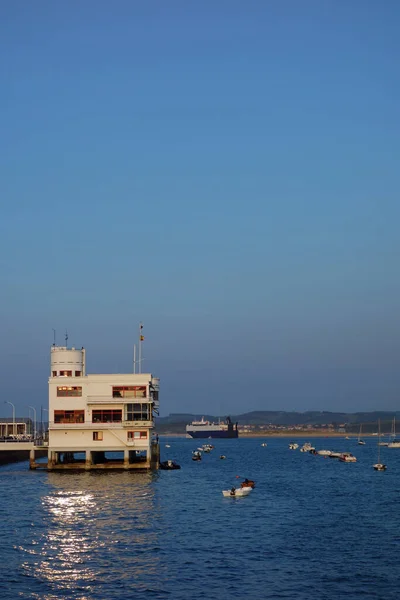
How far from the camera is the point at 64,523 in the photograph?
245 ft

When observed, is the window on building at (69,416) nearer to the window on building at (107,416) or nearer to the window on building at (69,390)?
the window on building at (107,416)

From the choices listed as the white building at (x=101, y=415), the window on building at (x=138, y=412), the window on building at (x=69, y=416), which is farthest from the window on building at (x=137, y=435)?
the window on building at (x=69, y=416)

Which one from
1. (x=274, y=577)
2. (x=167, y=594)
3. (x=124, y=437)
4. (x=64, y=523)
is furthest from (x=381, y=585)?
(x=124, y=437)

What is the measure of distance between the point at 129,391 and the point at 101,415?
5600 millimetres

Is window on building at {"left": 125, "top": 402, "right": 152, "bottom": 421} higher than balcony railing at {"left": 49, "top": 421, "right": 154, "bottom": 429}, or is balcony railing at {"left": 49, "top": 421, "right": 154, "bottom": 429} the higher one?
window on building at {"left": 125, "top": 402, "right": 152, "bottom": 421}

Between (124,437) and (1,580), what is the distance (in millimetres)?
69629

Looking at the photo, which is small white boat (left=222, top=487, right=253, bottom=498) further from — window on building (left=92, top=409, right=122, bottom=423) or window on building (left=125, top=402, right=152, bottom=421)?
window on building (left=92, top=409, right=122, bottom=423)

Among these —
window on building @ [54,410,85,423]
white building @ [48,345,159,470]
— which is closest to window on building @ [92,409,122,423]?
white building @ [48,345,159,470]

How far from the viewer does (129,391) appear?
12262cm

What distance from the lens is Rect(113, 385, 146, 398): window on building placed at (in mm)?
122500

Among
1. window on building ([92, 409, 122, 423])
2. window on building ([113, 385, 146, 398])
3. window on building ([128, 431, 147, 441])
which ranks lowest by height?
window on building ([128, 431, 147, 441])

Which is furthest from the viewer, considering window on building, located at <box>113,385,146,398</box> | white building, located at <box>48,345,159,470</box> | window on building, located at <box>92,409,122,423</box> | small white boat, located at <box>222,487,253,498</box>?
window on building, located at <box>113,385,146,398</box>

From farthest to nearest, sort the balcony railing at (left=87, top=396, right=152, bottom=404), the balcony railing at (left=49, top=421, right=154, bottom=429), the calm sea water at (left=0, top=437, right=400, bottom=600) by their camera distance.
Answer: the balcony railing at (left=87, top=396, right=152, bottom=404), the balcony railing at (left=49, top=421, right=154, bottom=429), the calm sea water at (left=0, top=437, right=400, bottom=600)

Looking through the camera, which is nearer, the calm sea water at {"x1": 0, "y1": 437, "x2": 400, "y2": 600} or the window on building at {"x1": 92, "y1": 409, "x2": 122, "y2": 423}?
the calm sea water at {"x1": 0, "y1": 437, "x2": 400, "y2": 600}
